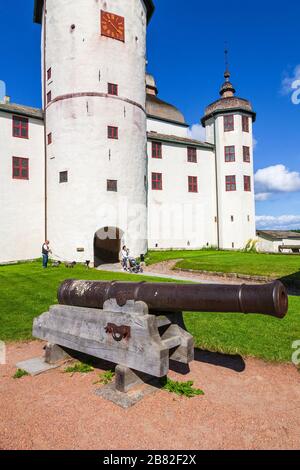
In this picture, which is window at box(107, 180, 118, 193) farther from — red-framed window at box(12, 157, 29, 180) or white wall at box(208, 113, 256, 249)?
white wall at box(208, 113, 256, 249)

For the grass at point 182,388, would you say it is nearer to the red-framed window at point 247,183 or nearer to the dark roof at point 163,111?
the red-framed window at point 247,183

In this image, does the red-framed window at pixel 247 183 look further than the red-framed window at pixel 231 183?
Yes

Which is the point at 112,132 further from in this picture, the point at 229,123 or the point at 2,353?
the point at 2,353

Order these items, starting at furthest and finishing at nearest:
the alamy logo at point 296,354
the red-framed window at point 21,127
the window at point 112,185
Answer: the red-framed window at point 21,127
the window at point 112,185
the alamy logo at point 296,354

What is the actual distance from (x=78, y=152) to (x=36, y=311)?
15504 mm

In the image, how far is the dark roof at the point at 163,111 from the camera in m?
32.5

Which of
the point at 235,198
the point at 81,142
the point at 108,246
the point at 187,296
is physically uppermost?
the point at 81,142

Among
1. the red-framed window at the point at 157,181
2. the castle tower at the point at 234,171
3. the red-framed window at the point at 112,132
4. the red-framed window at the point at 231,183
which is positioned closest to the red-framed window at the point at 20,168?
the red-framed window at the point at 112,132

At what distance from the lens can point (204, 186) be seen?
30344 millimetres

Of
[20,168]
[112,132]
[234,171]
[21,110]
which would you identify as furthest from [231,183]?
[21,110]

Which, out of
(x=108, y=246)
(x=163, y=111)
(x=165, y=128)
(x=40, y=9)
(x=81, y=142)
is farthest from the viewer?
(x=163, y=111)

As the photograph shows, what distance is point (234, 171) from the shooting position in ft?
97.4

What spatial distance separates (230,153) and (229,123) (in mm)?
2934

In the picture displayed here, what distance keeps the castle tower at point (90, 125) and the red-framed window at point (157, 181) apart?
4.26 m
